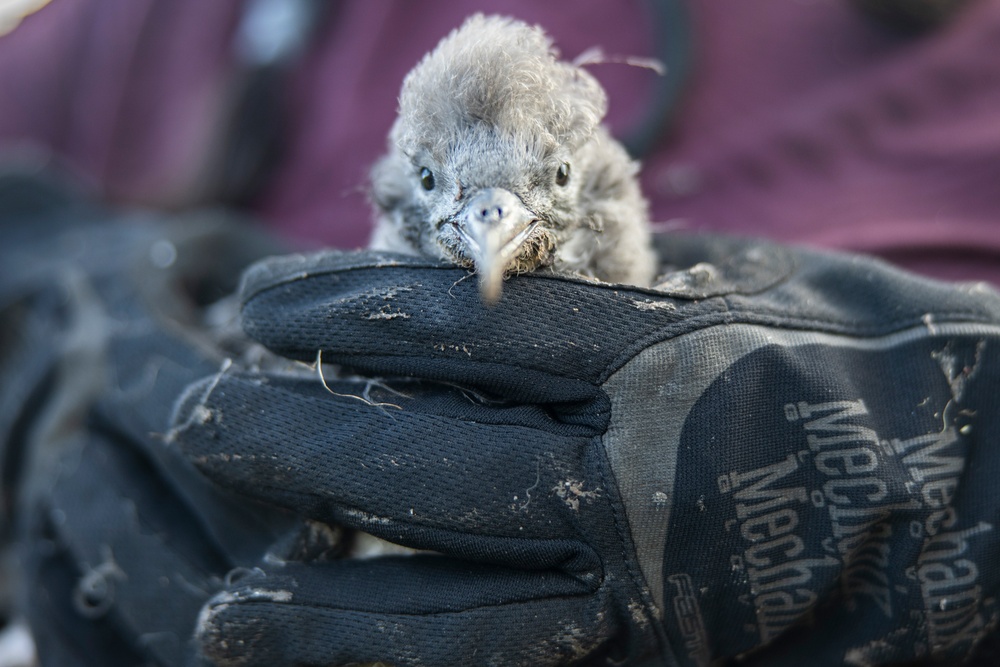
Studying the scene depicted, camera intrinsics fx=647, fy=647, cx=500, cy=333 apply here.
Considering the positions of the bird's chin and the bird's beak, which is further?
the bird's chin

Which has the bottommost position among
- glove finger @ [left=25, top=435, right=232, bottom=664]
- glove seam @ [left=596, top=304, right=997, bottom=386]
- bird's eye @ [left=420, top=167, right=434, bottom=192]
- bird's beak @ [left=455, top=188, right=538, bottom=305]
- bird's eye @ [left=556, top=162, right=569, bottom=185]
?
glove finger @ [left=25, top=435, right=232, bottom=664]

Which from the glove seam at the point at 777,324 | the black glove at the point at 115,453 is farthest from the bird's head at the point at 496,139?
the black glove at the point at 115,453

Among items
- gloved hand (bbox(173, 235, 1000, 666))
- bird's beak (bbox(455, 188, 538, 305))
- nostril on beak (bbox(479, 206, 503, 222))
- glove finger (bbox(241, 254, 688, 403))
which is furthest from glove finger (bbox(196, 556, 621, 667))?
nostril on beak (bbox(479, 206, 503, 222))

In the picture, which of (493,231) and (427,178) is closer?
(493,231)

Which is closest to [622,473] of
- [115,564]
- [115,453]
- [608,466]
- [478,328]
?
[608,466]

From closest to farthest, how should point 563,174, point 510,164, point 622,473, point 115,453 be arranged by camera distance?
point 622,473, point 510,164, point 563,174, point 115,453

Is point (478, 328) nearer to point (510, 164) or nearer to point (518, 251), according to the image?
point (518, 251)

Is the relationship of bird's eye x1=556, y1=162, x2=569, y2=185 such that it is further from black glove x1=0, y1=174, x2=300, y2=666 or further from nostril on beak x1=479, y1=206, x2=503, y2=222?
black glove x1=0, y1=174, x2=300, y2=666
